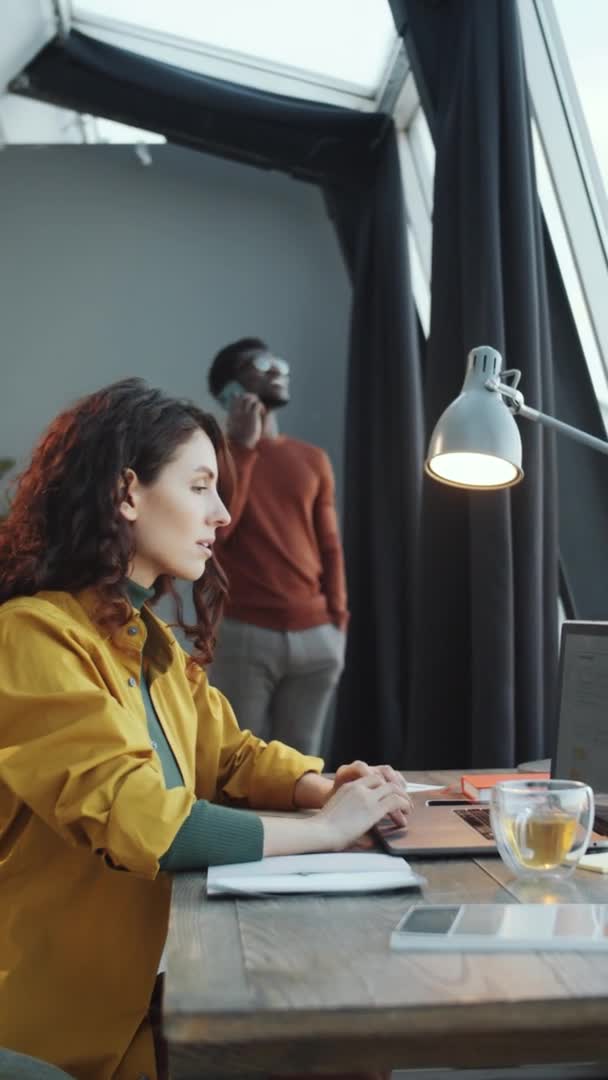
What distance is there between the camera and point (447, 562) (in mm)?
2832

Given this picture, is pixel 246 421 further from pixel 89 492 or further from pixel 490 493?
pixel 89 492

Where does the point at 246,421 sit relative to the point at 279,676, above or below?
above

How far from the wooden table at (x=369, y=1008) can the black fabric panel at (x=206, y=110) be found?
12.2 feet

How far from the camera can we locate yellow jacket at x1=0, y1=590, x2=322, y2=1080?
3.47 ft

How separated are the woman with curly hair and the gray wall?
377 centimetres

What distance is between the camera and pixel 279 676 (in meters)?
3.37

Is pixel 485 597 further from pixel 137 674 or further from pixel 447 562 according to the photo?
pixel 137 674

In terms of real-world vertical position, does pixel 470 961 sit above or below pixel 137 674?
below

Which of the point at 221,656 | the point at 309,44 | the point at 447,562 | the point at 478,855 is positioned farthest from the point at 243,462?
the point at 478,855

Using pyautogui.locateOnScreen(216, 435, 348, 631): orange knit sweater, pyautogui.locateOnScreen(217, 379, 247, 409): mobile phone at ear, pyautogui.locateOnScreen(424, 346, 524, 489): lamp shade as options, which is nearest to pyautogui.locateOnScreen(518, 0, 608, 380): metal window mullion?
pyautogui.locateOnScreen(216, 435, 348, 631): orange knit sweater

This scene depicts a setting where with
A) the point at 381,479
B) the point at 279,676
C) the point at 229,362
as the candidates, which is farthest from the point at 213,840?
the point at 381,479

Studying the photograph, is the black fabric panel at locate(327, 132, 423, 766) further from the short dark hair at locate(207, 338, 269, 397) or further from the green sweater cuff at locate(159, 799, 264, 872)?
the green sweater cuff at locate(159, 799, 264, 872)

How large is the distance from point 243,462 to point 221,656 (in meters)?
0.57

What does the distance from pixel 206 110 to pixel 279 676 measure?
7.01ft
